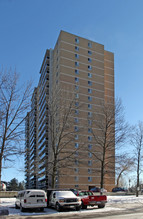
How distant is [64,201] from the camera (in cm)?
1767

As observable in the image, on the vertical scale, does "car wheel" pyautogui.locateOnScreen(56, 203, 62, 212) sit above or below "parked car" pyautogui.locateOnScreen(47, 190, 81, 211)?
below

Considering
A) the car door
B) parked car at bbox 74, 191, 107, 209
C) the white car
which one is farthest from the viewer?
parked car at bbox 74, 191, 107, 209

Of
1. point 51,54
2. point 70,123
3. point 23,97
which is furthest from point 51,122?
point 51,54

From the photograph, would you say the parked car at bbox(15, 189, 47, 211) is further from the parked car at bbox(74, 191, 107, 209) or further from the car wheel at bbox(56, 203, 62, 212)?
the parked car at bbox(74, 191, 107, 209)

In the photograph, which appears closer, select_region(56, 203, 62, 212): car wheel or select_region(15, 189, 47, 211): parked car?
select_region(15, 189, 47, 211): parked car

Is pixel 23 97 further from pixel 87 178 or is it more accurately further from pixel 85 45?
pixel 85 45

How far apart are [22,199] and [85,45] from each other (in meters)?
66.3

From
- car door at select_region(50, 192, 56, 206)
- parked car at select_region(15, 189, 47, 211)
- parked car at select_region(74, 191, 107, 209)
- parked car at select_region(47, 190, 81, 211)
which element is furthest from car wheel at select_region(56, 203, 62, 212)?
parked car at select_region(74, 191, 107, 209)

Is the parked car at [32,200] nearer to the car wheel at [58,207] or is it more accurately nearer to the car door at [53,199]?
the car wheel at [58,207]

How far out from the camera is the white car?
17608mm

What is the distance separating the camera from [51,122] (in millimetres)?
28297

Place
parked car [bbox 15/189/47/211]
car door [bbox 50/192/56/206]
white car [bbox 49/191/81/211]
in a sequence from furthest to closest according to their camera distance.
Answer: car door [bbox 50/192/56/206] < white car [bbox 49/191/81/211] < parked car [bbox 15/189/47/211]

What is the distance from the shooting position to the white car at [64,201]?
17.6 metres

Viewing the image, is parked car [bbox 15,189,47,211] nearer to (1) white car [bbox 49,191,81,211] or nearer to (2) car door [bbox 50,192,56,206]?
(1) white car [bbox 49,191,81,211]
